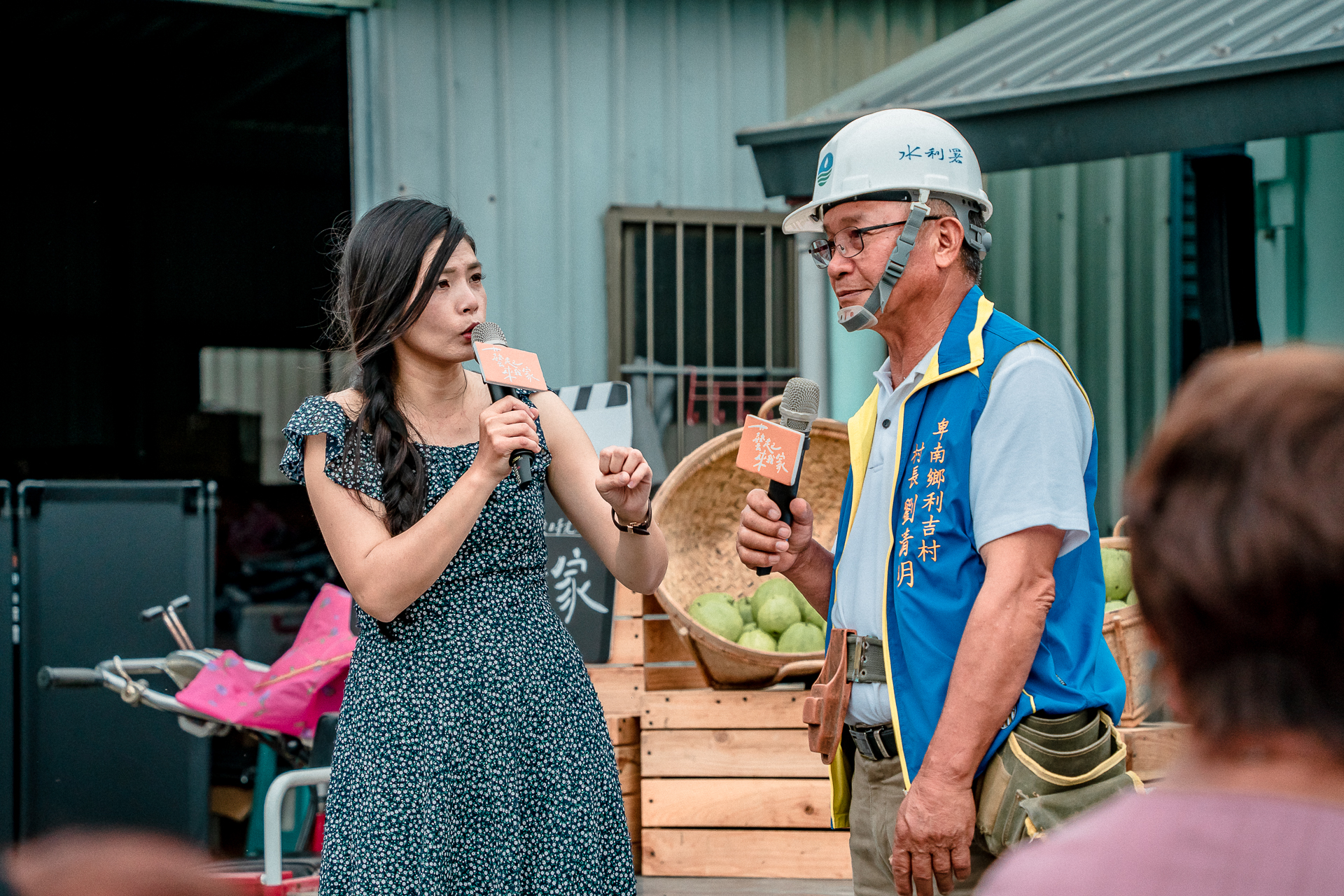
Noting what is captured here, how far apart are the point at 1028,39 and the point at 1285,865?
478 centimetres

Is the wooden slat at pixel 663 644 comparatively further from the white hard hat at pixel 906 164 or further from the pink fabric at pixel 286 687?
the white hard hat at pixel 906 164

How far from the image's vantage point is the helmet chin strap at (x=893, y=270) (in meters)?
2.17

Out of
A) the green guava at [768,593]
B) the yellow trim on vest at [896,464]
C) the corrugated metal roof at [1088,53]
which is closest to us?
the yellow trim on vest at [896,464]

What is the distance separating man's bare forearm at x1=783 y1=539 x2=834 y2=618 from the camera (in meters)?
2.41

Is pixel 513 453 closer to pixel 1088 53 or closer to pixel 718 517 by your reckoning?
pixel 718 517

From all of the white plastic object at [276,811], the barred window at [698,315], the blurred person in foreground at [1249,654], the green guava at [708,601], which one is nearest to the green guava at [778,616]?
the green guava at [708,601]

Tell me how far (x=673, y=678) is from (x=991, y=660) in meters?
2.80

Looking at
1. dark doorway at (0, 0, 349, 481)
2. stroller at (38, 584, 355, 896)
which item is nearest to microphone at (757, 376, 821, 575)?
stroller at (38, 584, 355, 896)

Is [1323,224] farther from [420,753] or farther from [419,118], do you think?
[420,753]

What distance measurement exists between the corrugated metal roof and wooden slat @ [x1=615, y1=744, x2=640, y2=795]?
2303 millimetres

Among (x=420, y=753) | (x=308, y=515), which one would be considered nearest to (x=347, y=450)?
(x=420, y=753)

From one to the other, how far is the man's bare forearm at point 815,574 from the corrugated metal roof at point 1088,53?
2617 mm

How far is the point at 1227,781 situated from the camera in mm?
856

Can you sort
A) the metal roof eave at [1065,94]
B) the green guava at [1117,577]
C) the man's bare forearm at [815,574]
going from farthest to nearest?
1. the green guava at [1117,577]
2. the metal roof eave at [1065,94]
3. the man's bare forearm at [815,574]
